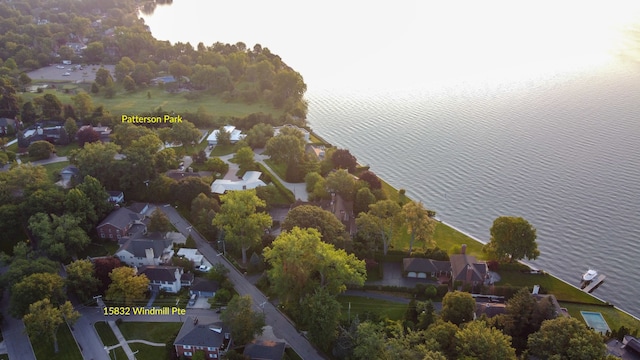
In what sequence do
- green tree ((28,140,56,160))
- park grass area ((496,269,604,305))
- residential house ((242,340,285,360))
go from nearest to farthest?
1. residential house ((242,340,285,360))
2. park grass area ((496,269,604,305))
3. green tree ((28,140,56,160))

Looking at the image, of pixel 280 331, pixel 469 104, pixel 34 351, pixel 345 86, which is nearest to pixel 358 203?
pixel 280 331

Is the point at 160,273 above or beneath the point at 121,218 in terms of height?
beneath

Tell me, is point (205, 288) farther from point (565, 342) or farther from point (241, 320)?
point (565, 342)

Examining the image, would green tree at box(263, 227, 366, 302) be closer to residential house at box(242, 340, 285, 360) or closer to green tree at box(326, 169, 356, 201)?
residential house at box(242, 340, 285, 360)

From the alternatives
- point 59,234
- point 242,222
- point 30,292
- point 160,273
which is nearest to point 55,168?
point 59,234

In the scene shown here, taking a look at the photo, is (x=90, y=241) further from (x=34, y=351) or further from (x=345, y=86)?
(x=345, y=86)

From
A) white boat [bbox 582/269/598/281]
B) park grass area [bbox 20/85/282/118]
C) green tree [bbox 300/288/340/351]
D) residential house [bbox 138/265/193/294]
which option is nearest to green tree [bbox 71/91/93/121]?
park grass area [bbox 20/85/282/118]
